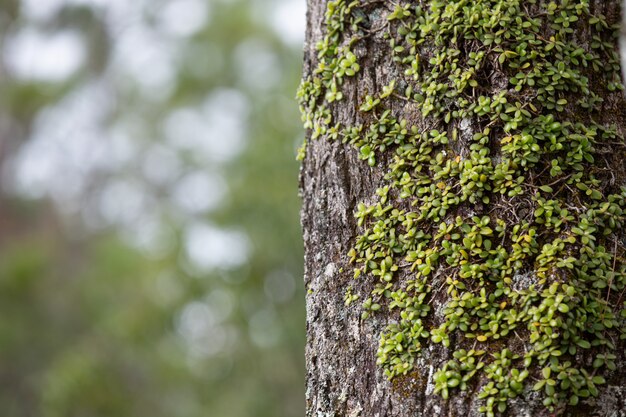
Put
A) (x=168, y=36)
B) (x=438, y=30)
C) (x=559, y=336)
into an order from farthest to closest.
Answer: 1. (x=168, y=36)
2. (x=438, y=30)
3. (x=559, y=336)

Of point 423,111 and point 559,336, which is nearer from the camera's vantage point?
point 559,336

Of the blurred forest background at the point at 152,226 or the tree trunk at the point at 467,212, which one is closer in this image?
the tree trunk at the point at 467,212

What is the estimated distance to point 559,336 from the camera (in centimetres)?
162

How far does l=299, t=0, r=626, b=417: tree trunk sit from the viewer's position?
165 cm

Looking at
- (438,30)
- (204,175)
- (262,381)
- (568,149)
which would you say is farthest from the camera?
(204,175)

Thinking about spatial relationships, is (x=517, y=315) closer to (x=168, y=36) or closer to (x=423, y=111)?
(x=423, y=111)

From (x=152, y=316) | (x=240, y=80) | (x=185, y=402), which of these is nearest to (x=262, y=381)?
(x=152, y=316)

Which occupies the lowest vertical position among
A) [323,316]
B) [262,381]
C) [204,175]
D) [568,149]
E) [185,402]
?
[185,402]

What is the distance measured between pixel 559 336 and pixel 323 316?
632 mm

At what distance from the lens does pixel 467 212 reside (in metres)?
1.79

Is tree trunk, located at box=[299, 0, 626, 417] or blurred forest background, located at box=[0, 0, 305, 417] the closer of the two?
tree trunk, located at box=[299, 0, 626, 417]

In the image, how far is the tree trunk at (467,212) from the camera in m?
1.65

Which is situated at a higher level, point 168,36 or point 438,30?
point 168,36

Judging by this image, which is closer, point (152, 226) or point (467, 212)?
point (467, 212)
